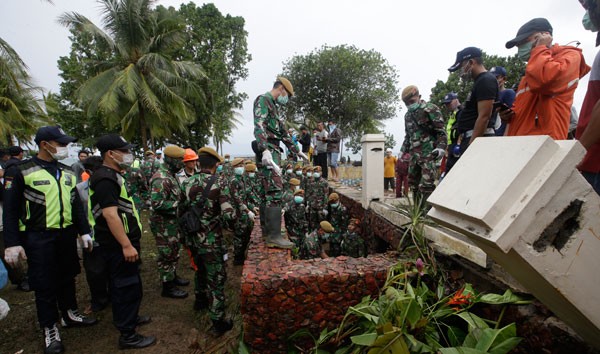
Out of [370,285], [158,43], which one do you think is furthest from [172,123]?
[370,285]

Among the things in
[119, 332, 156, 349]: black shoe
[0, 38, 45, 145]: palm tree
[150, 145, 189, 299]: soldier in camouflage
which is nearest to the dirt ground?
[119, 332, 156, 349]: black shoe

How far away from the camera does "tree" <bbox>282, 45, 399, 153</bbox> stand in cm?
2120

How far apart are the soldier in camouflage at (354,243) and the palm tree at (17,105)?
1099 cm

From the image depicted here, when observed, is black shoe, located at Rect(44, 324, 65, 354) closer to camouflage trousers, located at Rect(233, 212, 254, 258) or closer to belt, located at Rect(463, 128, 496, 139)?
camouflage trousers, located at Rect(233, 212, 254, 258)

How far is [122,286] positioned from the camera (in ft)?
9.53

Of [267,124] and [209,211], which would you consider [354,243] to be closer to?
[267,124]

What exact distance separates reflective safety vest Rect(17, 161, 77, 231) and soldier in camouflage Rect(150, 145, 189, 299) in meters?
1.03

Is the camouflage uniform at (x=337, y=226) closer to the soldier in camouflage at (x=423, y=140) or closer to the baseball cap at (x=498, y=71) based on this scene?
the soldier in camouflage at (x=423, y=140)

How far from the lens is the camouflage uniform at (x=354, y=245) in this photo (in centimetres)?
550

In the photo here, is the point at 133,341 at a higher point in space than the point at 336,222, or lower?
lower

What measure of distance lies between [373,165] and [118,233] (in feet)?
12.8

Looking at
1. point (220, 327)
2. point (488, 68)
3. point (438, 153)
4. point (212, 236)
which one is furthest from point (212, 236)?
point (488, 68)

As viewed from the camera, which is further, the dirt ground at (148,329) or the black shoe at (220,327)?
the black shoe at (220,327)

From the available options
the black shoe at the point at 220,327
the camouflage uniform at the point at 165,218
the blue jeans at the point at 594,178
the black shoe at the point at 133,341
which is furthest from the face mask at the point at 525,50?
the black shoe at the point at 133,341
